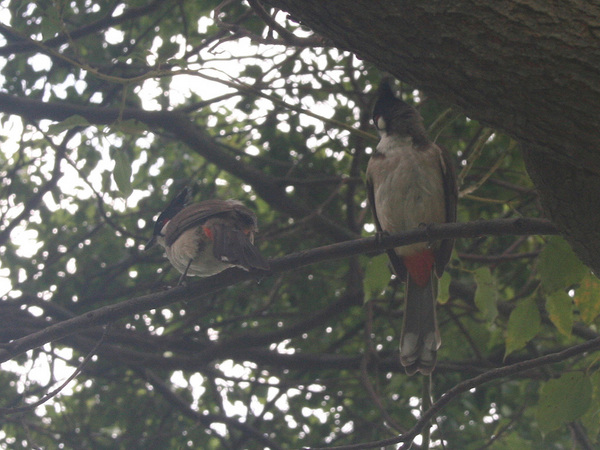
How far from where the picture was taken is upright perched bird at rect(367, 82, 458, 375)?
3988mm

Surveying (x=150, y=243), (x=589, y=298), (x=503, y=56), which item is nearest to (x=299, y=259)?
(x=589, y=298)

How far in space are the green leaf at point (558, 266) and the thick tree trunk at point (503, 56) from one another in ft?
2.23

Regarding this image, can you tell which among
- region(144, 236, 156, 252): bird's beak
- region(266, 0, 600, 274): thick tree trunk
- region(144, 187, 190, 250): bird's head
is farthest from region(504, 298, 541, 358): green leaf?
region(144, 236, 156, 252): bird's beak

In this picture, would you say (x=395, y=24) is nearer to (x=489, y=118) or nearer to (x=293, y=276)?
(x=489, y=118)

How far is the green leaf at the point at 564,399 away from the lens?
2574 millimetres

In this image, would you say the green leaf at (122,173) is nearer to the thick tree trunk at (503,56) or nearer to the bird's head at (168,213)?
the thick tree trunk at (503,56)

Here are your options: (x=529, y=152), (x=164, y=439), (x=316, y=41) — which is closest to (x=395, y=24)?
(x=529, y=152)

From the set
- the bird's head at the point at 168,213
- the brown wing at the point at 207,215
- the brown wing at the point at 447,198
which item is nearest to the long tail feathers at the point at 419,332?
the brown wing at the point at 447,198

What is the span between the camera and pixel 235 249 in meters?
3.79

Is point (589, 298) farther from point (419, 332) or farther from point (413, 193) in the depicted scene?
point (413, 193)

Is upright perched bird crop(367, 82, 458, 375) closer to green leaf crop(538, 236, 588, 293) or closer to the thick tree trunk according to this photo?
green leaf crop(538, 236, 588, 293)

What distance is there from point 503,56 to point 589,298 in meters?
1.48

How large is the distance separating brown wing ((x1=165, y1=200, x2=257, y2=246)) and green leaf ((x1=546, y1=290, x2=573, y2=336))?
87.3 inches

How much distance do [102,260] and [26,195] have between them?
0.89 meters
